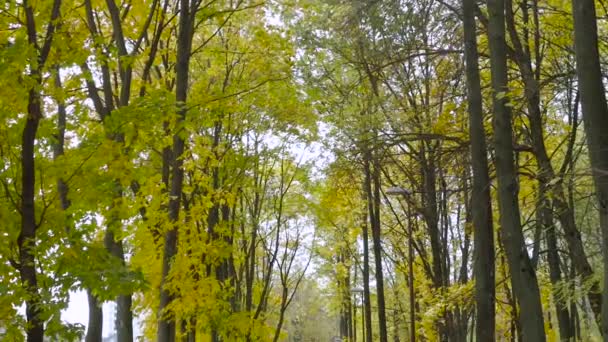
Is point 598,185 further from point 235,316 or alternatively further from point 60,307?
point 235,316

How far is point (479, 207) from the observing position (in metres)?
7.69

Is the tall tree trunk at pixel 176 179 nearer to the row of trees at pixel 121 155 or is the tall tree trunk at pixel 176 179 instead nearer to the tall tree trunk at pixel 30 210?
the row of trees at pixel 121 155

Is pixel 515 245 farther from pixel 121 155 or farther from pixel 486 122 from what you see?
pixel 486 122

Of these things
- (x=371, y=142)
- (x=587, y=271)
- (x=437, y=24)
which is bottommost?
(x=587, y=271)

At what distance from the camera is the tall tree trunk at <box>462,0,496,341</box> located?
7418 millimetres

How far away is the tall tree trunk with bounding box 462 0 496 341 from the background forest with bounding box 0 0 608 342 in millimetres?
25

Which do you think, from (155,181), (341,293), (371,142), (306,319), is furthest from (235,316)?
(306,319)

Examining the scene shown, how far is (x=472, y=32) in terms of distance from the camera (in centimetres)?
810

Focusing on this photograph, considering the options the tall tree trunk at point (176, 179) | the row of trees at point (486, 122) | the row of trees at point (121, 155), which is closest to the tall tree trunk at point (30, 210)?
the row of trees at point (121, 155)

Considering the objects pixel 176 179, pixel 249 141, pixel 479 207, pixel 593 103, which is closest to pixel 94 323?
pixel 176 179

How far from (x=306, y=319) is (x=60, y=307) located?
45171 millimetres

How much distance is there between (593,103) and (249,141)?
11787 mm

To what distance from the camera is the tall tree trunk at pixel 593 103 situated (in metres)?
4.69

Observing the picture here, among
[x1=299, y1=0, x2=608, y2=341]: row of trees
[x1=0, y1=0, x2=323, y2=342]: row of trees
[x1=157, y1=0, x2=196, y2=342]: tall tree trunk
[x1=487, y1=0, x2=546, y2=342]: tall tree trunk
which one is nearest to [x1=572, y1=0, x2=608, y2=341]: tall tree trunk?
[x1=299, y1=0, x2=608, y2=341]: row of trees
